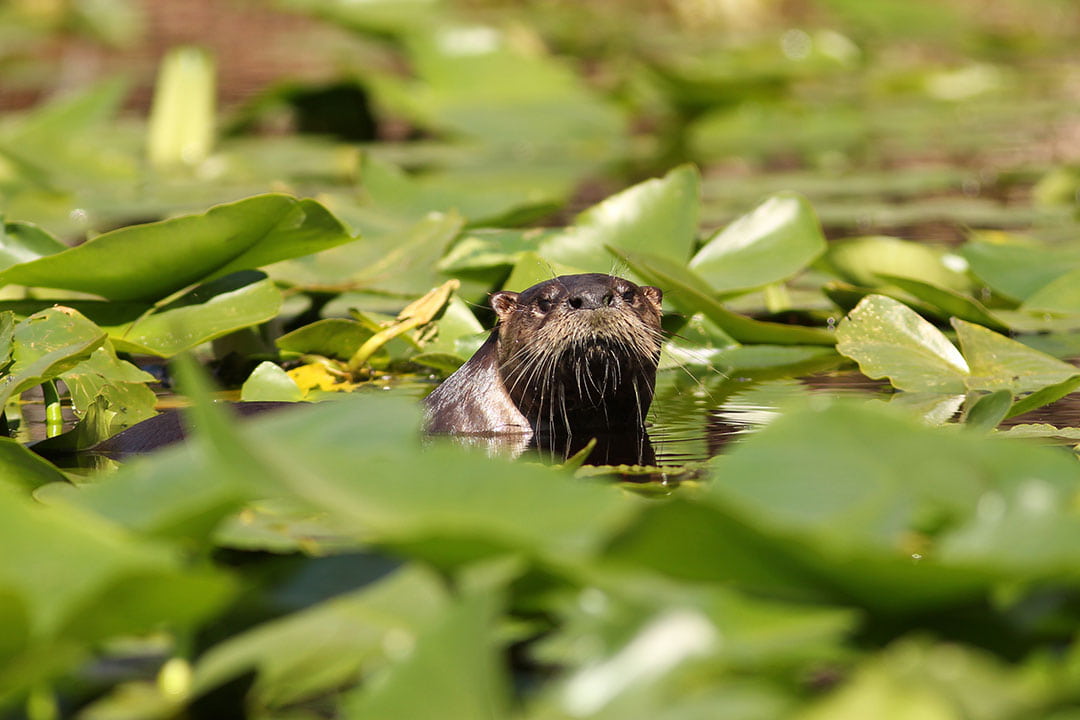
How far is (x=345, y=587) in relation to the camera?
4.18 ft

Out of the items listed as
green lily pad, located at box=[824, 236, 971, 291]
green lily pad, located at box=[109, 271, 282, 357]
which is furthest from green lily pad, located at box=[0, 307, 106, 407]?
green lily pad, located at box=[824, 236, 971, 291]

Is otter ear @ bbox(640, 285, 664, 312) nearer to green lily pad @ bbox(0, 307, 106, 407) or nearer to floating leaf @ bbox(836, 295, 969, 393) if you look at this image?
floating leaf @ bbox(836, 295, 969, 393)

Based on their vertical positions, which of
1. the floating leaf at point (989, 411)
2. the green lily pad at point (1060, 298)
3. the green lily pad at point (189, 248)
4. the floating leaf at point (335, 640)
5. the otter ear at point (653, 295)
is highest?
the green lily pad at point (189, 248)

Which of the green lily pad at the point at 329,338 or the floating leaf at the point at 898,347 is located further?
the green lily pad at the point at 329,338

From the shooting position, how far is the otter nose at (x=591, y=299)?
2.58 meters

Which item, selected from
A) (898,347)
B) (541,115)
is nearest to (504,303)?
(898,347)

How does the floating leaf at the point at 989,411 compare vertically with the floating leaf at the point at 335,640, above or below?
below

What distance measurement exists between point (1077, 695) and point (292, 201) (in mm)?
1678

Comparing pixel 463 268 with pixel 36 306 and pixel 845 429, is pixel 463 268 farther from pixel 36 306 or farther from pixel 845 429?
pixel 845 429

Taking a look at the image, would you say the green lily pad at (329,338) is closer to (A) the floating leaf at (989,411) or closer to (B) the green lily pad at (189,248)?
(B) the green lily pad at (189,248)

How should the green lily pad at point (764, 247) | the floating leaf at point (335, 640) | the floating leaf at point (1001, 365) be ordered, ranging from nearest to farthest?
the floating leaf at point (335, 640), the floating leaf at point (1001, 365), the green lily pad at point (764, 247)

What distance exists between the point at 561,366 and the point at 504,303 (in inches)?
8.0

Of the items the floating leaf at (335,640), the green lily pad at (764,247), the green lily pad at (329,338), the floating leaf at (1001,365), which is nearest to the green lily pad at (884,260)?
the green lily pad at (764,247)

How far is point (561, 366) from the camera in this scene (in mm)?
2658
